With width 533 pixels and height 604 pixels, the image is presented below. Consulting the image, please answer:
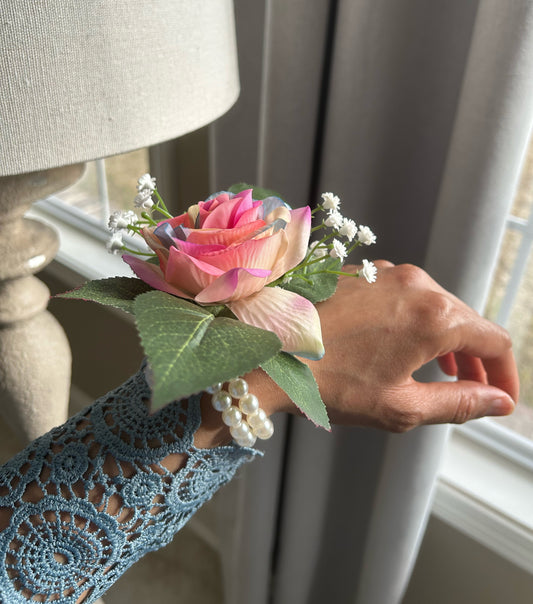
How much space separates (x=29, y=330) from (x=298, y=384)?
411mm

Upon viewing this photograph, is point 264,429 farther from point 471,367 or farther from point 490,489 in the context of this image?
point 490,489

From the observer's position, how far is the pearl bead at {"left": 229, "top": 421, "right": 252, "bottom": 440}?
1.46ft

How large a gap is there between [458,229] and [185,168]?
714mm

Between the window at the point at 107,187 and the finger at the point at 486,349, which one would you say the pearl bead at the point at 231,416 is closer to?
the finger at the point at 486,349

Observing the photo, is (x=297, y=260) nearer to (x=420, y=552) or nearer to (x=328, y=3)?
(x=328, y=3)

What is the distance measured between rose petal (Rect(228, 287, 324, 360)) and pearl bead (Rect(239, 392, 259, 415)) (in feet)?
0.20

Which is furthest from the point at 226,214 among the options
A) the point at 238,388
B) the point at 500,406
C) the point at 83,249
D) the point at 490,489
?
the point at 83,249

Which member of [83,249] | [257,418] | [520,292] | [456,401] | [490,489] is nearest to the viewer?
[257,418]

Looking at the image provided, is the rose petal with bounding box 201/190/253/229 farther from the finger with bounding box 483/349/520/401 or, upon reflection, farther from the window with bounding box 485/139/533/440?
the window with bounding box 485/139/533/440

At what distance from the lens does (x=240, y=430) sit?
446 millimetres

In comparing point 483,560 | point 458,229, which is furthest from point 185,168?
point 483,560

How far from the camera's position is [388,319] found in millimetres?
538

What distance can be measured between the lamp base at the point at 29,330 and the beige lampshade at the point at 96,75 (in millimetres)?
148

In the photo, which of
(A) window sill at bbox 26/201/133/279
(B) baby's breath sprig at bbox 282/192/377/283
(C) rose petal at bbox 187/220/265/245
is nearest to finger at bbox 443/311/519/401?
(B) baby's breath sprig at bbox 282/192/377/283
